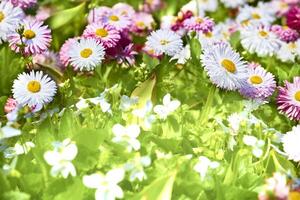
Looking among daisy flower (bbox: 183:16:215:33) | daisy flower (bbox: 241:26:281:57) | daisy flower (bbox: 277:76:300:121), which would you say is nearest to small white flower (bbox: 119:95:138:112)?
daisy flower (bbox: 277:76:300:121)

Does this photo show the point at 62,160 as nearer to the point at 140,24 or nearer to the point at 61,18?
the point at 61,18

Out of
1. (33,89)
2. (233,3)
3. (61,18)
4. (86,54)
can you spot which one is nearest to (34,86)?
(33,89)

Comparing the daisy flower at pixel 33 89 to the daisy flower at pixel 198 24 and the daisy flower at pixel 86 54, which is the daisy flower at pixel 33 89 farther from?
the daisy flower at pixel 198 24

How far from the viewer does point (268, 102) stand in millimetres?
1613

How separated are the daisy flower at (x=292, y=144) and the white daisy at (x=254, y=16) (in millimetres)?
903

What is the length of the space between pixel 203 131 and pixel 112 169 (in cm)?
35

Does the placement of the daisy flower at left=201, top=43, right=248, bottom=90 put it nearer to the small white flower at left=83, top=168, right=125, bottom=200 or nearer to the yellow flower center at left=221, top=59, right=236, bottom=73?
the yellow flower center at left=221, top=59, right=236, bottom=73

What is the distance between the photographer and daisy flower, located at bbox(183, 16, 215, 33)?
6.11 ft

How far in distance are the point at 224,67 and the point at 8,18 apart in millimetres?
524

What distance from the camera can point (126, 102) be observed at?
4.31ft

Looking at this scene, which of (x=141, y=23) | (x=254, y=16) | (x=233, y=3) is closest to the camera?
(x=141, y=23)

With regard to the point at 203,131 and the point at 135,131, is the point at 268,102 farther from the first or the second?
the point at 135,131

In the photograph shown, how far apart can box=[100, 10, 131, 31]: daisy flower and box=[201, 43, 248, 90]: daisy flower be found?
0.32 metres

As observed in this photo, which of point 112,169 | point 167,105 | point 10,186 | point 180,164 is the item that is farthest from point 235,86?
point 10,186
